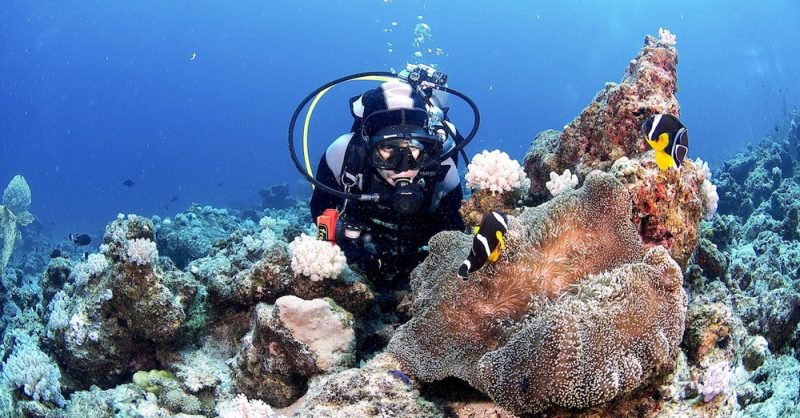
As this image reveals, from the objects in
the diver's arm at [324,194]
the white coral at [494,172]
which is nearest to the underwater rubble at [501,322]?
the white coral at [494,172]

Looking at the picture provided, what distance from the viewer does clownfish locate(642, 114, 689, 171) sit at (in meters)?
2.33

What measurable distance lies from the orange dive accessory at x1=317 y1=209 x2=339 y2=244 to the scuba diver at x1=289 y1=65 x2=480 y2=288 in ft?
0.03

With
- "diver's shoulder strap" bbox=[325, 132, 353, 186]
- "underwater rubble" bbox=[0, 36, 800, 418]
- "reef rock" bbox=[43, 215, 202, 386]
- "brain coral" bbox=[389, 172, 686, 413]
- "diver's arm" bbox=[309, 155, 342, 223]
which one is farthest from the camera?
"diver's arm" bbox=[309, 155, 342, 223]

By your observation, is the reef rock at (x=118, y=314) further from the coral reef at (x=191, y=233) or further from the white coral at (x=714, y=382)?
the coral reef at (x=191, y=233)

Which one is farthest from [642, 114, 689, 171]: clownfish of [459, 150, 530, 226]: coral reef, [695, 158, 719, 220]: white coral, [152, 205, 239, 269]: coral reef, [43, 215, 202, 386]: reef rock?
[152, 205, 239, 269]: coral reef

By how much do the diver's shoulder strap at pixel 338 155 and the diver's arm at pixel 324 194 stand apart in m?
0.09

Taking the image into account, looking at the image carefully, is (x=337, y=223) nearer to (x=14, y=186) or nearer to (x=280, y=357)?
(x=280, y=357)

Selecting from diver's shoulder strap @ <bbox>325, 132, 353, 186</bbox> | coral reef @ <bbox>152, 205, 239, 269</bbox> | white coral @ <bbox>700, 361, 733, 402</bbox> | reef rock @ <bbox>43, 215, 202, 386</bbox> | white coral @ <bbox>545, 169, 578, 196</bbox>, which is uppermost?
coral reef @ <bbox>152, 205, 239, 269</bbox>

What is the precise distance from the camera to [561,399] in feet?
6.10

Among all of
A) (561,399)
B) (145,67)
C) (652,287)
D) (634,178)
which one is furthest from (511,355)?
(145,67)

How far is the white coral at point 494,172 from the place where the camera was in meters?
4.06

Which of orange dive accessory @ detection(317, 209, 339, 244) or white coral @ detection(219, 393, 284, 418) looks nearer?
white coral @ detection(219, 393, 284, 418)

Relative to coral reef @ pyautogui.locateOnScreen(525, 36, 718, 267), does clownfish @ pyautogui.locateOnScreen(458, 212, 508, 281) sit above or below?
→ below

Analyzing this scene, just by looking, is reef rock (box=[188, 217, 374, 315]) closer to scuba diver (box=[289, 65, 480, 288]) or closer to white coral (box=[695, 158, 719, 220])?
scuba diver (box=[289, 65, 480, 288])
